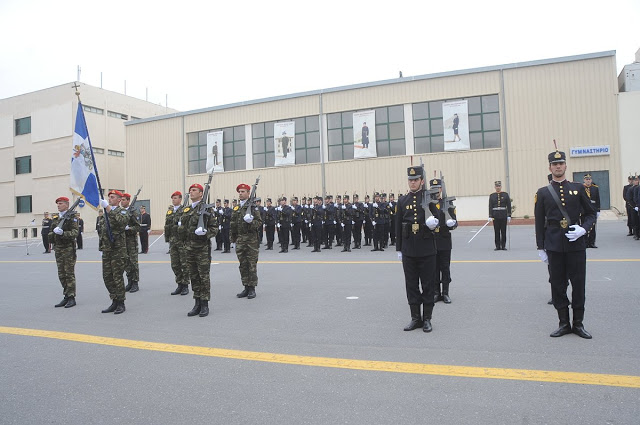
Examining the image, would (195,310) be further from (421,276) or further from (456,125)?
(456,125)

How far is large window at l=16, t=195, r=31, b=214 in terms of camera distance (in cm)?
4300

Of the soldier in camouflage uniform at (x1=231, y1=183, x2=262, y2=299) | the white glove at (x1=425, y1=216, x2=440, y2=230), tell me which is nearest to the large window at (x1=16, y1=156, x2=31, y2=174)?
the soldier in camouflage uniform at (x1=231, y1=183, x2=262, y2=299)

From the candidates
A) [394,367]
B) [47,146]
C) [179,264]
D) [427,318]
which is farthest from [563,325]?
[47,146]

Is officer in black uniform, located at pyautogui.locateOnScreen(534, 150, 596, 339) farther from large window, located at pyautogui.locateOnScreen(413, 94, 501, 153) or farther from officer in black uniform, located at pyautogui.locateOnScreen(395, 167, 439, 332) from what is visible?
large window, located at pyautogui.locateOnScreen(413, 94, 501, 153)

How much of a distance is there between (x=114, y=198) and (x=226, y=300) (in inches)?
114

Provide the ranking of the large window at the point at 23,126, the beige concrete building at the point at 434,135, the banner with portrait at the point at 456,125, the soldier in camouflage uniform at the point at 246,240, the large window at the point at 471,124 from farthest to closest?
1. the large window at the point at 23,126
2. the banner with portrait at the point at 456,125
3. the large window at the point at 471,124
4. the beige concrete building at the point at 434,135
5. the soldier in camouflage uniform at the point at 246,240

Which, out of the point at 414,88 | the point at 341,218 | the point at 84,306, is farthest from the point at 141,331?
the point at 414,88

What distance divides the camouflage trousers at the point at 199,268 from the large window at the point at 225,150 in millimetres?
26295

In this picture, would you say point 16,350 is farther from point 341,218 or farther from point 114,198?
point 341,218

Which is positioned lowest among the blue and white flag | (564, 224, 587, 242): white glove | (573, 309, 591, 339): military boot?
(573, 309, 591, 339): military boot

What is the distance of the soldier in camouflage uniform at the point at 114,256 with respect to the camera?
756 cm

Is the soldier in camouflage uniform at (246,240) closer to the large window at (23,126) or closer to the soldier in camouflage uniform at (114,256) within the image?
the soldier in camouflage uniform at (114,256)

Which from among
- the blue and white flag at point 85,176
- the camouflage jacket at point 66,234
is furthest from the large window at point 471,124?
the camouflage jacket at point 66,234

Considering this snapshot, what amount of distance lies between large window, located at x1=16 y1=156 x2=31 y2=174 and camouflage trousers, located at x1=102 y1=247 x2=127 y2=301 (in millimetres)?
42737
